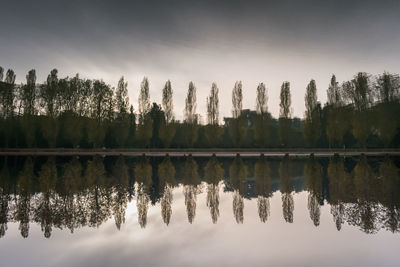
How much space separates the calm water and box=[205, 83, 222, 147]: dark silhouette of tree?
24.6 meters

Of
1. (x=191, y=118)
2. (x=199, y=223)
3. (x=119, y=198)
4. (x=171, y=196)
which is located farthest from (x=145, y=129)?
(x=199, y=223)

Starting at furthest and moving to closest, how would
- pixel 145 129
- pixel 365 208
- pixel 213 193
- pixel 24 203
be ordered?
pixel 145 129, pixel 213 193, pixel 24 203, pixel 365 208

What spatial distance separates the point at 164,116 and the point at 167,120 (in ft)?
3.33

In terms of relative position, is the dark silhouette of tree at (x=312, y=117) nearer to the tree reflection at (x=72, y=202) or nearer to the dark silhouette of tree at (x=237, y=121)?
the dark silhouette of tree at (x=237, y=121)

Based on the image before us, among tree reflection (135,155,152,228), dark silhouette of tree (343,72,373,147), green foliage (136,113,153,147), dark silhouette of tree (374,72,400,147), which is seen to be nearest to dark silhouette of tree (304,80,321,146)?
dark silhouette of tree (343,72,373,147)

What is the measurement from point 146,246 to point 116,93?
124 feet

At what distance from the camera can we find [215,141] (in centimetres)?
3947

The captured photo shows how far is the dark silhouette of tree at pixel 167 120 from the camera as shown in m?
38.6

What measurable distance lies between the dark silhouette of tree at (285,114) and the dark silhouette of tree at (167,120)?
1403 centimetres

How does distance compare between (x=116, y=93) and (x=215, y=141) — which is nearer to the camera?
(x=215, y=141)

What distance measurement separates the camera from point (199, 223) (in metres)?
8.40

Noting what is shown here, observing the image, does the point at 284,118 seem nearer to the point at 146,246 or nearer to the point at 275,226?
the point at 275,226

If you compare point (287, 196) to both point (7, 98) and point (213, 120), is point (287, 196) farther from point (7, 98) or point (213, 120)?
point (7, 98)

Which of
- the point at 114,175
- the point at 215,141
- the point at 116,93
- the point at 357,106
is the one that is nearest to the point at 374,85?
the point at 357,106
